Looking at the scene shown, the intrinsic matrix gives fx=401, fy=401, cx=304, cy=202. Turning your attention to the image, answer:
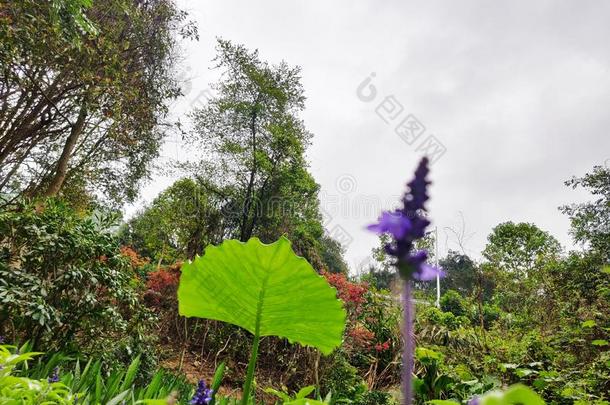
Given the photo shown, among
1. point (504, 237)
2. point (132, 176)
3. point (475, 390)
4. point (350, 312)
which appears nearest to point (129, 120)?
point (132, 176)

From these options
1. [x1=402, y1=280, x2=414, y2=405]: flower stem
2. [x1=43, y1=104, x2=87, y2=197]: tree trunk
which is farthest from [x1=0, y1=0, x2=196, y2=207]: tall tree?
[x1=402, y1=280, x2=414, y2=405]: flower stem

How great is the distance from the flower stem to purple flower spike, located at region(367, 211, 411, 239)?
2.7 inches

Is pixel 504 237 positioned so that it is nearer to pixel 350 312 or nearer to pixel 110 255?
pixel 350 312

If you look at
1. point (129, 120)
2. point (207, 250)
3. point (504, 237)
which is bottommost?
point (207, 250)

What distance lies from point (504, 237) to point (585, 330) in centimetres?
1450

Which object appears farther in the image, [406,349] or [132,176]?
[132,176]

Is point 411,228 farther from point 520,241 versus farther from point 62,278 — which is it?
point 520,241

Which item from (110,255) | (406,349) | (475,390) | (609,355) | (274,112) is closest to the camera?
(406,349)

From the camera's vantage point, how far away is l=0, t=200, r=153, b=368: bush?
2.64 m

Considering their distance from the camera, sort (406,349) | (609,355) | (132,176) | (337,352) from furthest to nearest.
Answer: (132,176)
(337,352)
(609,355)
(406,349)

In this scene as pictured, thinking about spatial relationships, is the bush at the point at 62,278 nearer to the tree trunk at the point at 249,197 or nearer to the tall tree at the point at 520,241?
the tree trunk at the point at 249,197

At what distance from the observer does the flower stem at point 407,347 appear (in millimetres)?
292

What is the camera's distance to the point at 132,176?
25.7 feet

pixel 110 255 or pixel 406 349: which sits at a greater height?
pixel 110 255
